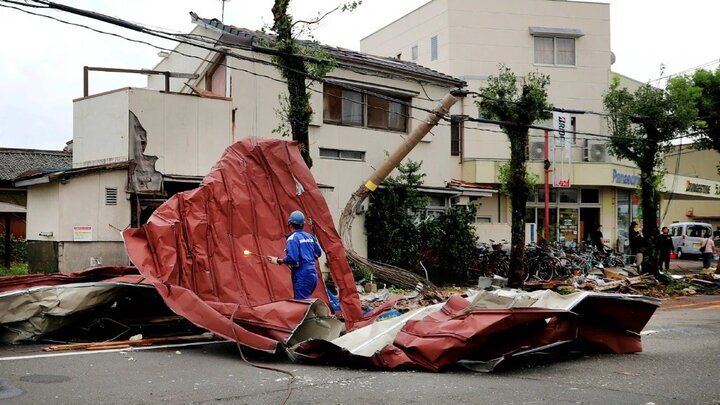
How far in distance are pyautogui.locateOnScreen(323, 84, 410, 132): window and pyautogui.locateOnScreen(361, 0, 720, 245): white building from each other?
367 inches

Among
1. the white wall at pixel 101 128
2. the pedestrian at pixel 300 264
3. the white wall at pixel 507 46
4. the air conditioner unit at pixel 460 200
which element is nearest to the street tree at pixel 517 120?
the air conditioner unit at pixel 460 200

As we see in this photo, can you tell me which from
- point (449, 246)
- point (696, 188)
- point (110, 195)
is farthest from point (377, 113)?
point (696, 188)

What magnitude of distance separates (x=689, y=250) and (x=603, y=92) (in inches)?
464

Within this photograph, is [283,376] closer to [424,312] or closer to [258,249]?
[424,312]

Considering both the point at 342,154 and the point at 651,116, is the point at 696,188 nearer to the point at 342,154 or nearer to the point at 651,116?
the point at 651,116

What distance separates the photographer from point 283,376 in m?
7.44

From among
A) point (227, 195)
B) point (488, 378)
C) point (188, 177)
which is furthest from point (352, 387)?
point (188, 177)

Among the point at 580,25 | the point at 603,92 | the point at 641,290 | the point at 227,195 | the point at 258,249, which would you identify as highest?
the point at 580,25

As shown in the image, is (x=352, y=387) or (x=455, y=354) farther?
(x=455, y=354)

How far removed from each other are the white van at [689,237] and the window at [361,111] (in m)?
23.8

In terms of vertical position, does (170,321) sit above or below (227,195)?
below

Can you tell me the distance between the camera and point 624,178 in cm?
3247

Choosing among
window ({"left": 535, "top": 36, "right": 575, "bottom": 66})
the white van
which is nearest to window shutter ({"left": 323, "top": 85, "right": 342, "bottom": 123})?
window ({"left": 535, "top": 36, "right": 575, "bottom": 66})

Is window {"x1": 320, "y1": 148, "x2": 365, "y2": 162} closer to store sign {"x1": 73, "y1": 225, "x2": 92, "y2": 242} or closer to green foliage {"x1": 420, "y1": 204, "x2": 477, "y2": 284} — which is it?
green foliage {"x1": 420, "y1": 204, "x2": 477, "y2": 284}
